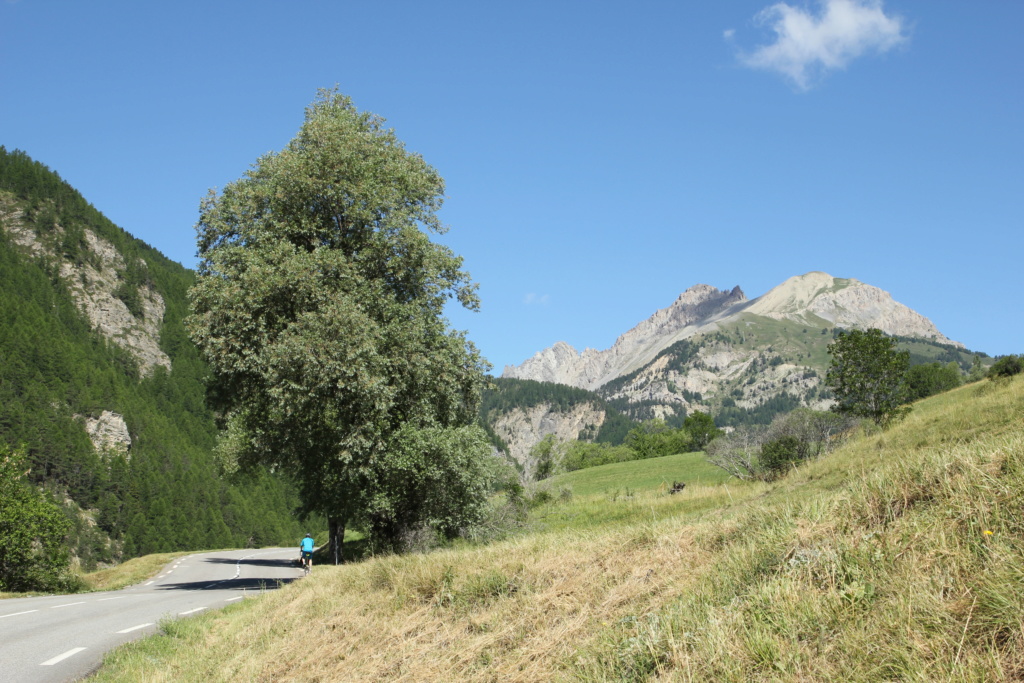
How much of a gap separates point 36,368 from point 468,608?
195 m

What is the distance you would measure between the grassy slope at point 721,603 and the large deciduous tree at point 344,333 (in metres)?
9.50

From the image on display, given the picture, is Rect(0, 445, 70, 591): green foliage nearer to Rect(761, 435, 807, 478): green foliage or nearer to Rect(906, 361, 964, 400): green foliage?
Rect(761, 435, 807, 478): green foliage

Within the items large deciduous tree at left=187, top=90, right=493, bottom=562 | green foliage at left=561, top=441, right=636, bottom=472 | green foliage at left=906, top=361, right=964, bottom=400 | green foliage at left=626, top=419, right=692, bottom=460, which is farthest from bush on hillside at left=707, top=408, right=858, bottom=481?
green foliage at left=561, top=441, right=636, bottom=472

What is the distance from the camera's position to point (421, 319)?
22562 mm

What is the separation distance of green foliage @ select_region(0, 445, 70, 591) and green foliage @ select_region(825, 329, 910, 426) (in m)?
41.2

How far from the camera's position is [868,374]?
41.5 m

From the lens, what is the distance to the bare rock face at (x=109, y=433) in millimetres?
165125

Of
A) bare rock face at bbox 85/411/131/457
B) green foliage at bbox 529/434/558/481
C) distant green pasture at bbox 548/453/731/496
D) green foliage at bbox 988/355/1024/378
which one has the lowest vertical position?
distant green pasture at bbox 548/453/731/496

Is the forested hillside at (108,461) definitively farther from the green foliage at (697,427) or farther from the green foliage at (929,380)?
the green foliage at (929,380)

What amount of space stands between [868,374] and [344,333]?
33.0 metres

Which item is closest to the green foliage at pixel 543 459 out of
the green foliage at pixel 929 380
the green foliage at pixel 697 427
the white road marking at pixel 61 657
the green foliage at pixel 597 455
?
the white road marking at pixel 61 657

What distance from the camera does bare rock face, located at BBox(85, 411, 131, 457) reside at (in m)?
165

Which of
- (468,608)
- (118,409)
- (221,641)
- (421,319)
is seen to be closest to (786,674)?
(468,608)

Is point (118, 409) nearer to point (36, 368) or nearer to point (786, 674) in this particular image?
point (36, 368)
